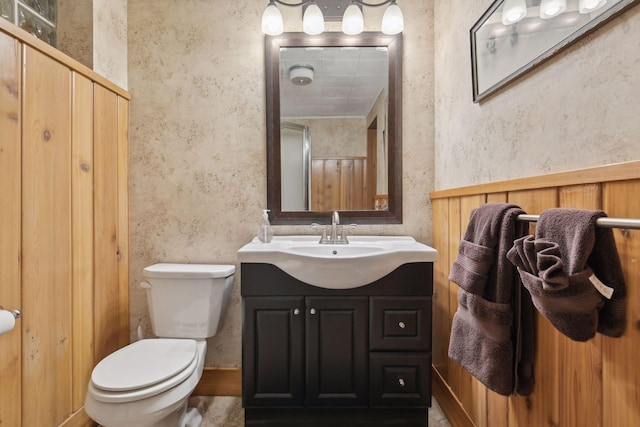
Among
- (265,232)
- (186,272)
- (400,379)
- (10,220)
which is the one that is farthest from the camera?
(265,232)

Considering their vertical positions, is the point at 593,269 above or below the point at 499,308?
above

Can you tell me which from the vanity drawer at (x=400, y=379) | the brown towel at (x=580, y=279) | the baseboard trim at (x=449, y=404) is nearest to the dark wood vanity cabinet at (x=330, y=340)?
the vanity drawer at (x=400, y=379)

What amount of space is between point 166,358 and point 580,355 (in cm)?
136

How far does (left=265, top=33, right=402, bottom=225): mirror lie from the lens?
67.1 inches

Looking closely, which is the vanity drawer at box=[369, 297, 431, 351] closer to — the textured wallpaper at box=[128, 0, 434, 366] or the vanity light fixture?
the textured wallpaper at box=[128, 0, 434, 366]

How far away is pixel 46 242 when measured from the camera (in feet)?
3.94

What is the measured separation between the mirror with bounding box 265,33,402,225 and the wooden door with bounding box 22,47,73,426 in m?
0.90

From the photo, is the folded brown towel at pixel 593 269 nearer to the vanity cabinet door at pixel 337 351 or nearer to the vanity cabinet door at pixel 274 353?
the vanity cabinet door at pixel 337 351

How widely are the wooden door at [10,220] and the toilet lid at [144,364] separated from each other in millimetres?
249

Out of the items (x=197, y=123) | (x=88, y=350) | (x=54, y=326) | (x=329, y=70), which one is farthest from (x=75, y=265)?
(x=329, y=70)

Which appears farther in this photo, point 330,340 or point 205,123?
point 205,123

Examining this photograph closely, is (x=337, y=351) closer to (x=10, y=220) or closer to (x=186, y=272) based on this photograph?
(x=186, y=272)

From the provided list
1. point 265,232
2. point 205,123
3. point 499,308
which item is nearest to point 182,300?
point 265,232

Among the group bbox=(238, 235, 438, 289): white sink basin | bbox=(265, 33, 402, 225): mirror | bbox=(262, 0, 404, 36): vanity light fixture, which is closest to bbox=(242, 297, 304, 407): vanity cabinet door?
bbox=(238, 235, 438, 289): white sink basin
